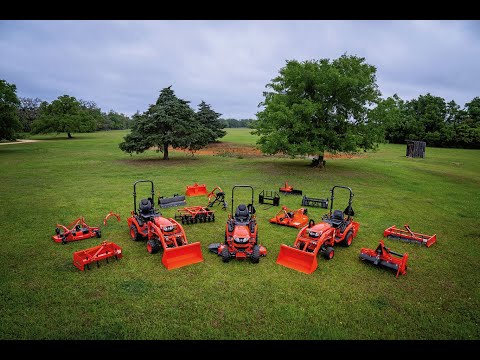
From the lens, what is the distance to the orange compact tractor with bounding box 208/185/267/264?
938 centimetres

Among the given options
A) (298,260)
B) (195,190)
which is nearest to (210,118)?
(195,190)

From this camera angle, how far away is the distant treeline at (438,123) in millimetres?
60250

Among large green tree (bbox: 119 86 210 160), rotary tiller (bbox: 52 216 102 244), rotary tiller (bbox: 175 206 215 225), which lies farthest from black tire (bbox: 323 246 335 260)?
large green tree (bbox: 119 86 210 160)

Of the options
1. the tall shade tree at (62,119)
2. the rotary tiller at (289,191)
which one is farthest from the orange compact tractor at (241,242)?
the tall shade tree at (62,119)

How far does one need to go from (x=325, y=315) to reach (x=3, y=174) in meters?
26.2

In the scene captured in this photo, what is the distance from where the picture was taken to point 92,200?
16469 millimetres

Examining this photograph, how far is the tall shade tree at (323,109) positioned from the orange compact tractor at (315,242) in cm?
1405

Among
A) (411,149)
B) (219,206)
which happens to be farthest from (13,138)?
(411,149)

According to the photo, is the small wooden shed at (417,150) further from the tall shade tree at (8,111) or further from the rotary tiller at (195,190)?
A: the tall shade tree at (8,111)

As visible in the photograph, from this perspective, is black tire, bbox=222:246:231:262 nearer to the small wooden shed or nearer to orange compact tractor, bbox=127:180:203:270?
orange compact tractor, bbox=127:180:203:270

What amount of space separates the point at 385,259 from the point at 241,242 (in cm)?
437

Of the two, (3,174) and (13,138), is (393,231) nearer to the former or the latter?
(3,174)

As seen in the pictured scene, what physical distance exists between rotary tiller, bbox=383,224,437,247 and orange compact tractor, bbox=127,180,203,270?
→ 296 inches

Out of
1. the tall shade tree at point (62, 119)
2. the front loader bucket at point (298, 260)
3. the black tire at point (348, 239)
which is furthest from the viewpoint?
the tall shade tree at point (62, 119)
